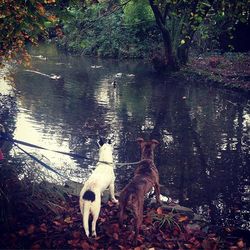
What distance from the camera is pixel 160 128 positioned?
40.1ft

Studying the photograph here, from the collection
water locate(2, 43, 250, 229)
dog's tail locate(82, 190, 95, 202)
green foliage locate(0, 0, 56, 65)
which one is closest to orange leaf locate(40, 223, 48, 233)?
dog's tail locate(82, 190, 95, 202)

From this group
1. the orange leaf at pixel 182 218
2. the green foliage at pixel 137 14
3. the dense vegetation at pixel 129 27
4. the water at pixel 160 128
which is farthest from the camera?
the green foliage at pixel 137 14

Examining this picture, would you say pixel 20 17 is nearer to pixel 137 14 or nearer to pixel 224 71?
pixel 224 71

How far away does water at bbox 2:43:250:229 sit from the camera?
804 cm

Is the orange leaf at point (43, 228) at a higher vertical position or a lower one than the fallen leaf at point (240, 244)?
higher

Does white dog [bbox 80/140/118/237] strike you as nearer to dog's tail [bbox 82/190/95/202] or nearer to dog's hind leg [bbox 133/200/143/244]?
dog's tail [bbox 82/190/95/202]

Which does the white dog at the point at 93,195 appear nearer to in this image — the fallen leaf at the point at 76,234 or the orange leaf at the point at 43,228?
the fallen leaf at the point at 76,234

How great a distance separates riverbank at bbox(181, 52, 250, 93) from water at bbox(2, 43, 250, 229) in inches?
→ 43.5

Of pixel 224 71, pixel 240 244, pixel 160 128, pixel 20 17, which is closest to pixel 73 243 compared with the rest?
pixel 240 244

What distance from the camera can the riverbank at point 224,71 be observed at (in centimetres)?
1954

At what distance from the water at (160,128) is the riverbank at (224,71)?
110 cm

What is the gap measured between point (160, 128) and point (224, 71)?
11.4 metres

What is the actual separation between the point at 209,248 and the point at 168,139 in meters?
5.87

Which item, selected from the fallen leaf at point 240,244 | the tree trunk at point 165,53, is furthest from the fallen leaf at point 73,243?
the tree trunk at point 165,53
